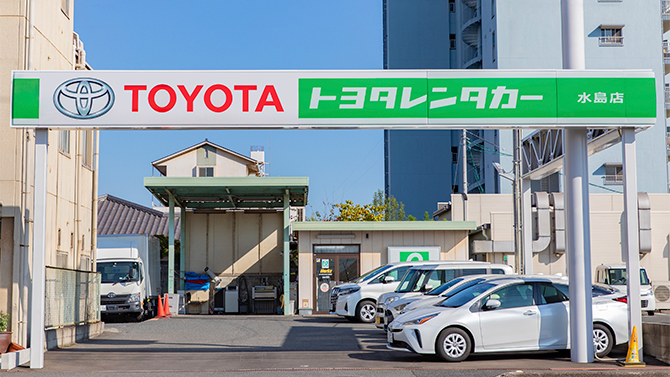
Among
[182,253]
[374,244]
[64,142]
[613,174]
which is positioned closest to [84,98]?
[64,142]

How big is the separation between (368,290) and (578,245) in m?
9.74

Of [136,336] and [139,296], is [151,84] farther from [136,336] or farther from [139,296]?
[139,296]

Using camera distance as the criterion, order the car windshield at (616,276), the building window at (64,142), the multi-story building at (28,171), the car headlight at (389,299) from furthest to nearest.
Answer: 1. the car windshield at (616,276)
2. the car headlight at (389,299)
3. the building window at (64,142)
4. the multi-story building at (28,171)

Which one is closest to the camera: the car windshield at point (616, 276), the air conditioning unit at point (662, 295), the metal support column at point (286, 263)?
the metal support column at point (286, 263)

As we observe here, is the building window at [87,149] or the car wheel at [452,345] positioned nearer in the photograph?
the car wheel at [452,345]

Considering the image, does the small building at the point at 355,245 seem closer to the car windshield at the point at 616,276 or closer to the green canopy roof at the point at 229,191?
the green canopy roof at the point at 229,191

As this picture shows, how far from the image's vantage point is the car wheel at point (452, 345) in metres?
12.3

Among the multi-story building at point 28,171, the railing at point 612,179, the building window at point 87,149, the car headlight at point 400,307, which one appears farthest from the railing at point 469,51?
the car headlight at point 400,307

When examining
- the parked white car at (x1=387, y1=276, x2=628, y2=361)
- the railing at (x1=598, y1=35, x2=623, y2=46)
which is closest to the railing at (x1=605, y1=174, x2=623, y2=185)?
the railing at (x1=598, y1=35, x2=623, y2=46)

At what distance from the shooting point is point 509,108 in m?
12.7

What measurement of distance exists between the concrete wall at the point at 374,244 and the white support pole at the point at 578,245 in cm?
1437

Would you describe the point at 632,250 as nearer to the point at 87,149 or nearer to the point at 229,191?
the point at 87,149

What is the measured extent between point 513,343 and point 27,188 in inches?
386

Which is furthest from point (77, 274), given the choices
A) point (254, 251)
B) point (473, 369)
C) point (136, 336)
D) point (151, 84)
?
point (254, 251)
